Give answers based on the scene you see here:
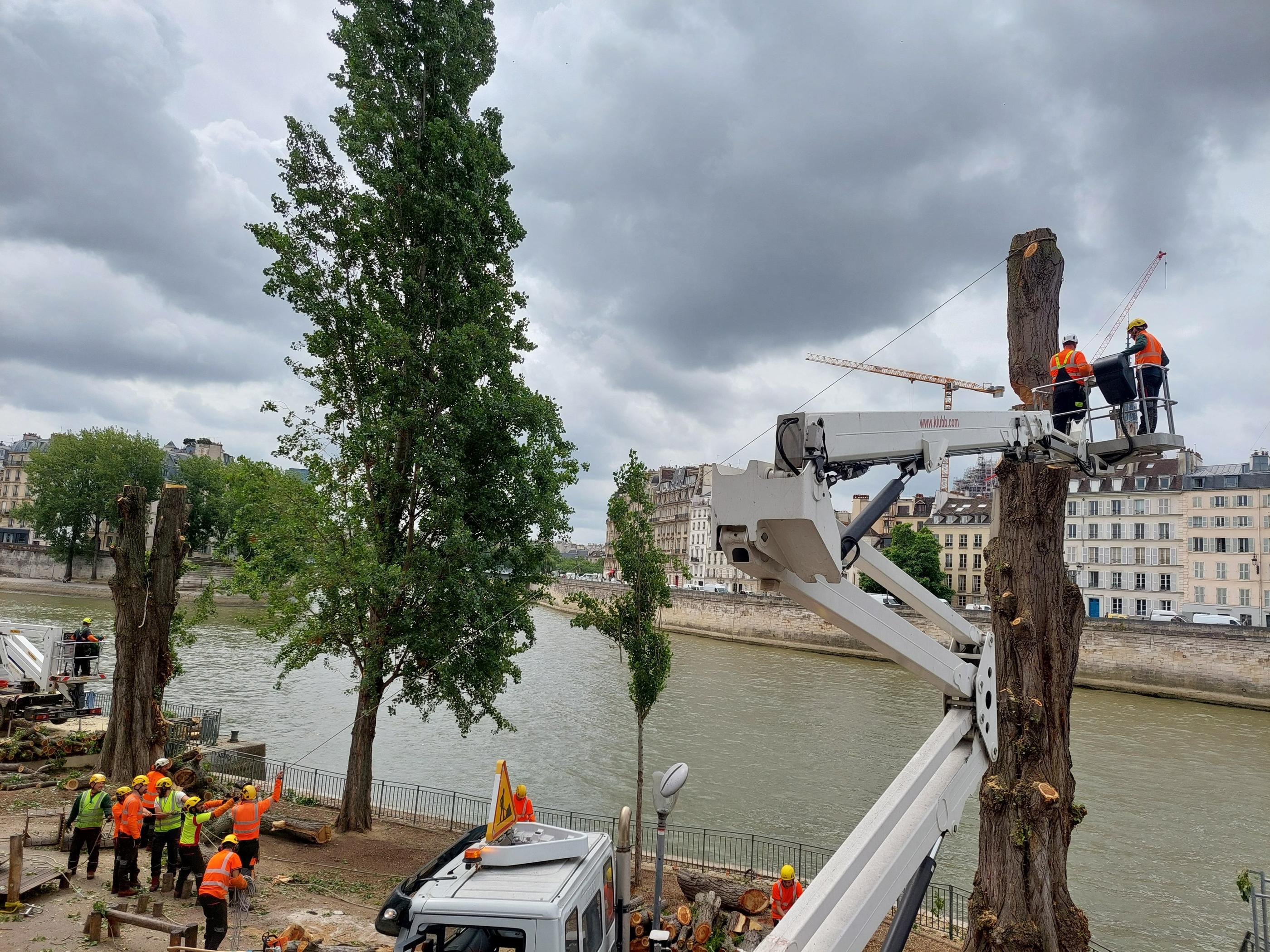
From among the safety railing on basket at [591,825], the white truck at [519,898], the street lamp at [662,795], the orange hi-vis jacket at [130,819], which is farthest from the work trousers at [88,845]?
the street lamp at [662,795]

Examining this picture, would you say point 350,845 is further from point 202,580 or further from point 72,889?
point 202,580

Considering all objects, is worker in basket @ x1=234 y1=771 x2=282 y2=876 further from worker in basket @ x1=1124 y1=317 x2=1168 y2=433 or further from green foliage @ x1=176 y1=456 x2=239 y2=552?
green foliage @ x1=176 y1=456 x2=239 y2=552

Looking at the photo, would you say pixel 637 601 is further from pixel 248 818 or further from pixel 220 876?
pixel 220 876

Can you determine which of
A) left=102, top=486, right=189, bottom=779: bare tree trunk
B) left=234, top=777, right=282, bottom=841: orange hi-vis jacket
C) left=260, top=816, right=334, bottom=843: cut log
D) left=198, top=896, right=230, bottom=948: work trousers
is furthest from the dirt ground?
left=102, top=486, right=189, bottom=779: bare tree trunk

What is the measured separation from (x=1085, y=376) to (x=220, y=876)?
9731 mm

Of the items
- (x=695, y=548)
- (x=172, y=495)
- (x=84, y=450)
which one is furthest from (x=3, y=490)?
(x=172, y=495)

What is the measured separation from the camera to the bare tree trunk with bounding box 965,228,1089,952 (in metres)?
7.17

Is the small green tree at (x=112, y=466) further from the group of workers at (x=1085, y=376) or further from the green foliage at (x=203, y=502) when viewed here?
the group of workers at (x=1085, y=376)

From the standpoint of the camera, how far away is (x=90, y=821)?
977 cm

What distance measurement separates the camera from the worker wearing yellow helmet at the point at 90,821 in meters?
9.72

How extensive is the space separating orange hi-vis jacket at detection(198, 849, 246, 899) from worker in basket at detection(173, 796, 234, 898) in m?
1.46

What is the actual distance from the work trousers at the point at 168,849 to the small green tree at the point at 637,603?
20.3 ft

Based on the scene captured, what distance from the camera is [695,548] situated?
12038 centimetres

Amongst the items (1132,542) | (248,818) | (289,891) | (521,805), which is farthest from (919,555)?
(248,818)
